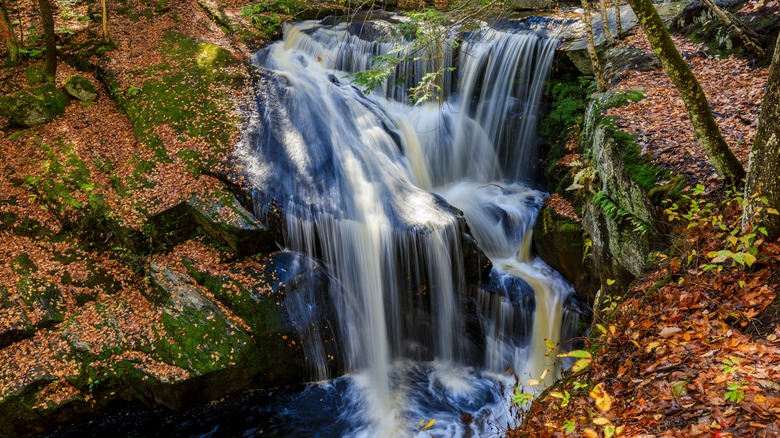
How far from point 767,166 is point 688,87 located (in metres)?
1.19

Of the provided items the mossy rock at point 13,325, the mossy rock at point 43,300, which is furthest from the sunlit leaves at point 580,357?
the mossy rock at point 13,325

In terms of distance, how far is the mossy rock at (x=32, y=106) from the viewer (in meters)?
10.1

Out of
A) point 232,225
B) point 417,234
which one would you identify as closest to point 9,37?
point 232,225

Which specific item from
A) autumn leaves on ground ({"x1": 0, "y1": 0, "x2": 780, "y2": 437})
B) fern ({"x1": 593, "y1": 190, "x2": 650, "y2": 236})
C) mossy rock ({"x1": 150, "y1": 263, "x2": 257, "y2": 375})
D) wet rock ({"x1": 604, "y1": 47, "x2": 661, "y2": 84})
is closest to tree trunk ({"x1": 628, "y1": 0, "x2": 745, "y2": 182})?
autumn leaves on ground ({"x1": 0, "y1": 0, "x2": 780, "y2": 437})

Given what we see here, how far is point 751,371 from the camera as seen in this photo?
10.2 ft

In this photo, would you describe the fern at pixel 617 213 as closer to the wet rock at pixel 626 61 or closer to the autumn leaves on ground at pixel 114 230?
the wet rock at pixel 626 61

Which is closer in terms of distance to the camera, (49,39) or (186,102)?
(186,102)

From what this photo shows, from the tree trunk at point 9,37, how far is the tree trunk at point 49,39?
920mm

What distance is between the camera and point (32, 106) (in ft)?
33.6

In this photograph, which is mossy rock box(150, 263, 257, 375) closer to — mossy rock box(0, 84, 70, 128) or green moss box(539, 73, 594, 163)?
mossy rock box(0, 84, 70, 128)

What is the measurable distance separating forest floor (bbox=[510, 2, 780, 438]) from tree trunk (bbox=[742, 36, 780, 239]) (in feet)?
0.52

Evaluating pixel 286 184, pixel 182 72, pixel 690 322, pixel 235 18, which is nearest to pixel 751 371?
pixel 690 322

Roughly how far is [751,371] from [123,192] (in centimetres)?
988

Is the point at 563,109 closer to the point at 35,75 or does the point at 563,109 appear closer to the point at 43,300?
the point at 43,300
